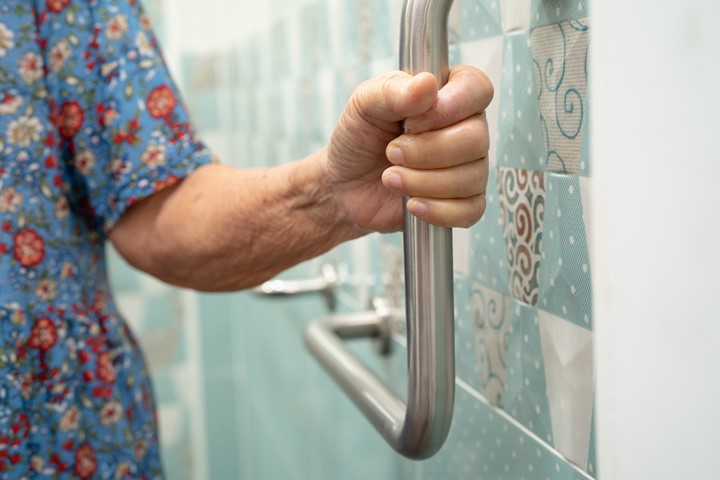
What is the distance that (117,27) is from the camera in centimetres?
81

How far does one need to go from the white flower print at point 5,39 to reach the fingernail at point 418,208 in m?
0.50

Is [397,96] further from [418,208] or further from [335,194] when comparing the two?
[335,194]

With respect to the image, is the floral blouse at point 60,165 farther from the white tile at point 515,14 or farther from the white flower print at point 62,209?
the white tile at point 515,14

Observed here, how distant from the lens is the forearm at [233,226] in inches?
26.3

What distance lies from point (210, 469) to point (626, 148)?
203 cm

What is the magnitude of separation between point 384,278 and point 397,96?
0.48 m

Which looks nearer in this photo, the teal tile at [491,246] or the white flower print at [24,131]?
the teal tile at [491,246]

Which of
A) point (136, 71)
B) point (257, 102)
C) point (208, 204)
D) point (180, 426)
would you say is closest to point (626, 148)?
point (208, 204)

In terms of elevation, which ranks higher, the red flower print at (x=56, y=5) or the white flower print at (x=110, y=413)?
the red flower print at (x=56, y=5)

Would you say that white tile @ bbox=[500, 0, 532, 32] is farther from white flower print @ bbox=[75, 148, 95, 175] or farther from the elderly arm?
white flower print @ bbox=[75, 148, 95, 175]

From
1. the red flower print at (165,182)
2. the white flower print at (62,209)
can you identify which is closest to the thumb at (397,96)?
the red flower print at (165,182)

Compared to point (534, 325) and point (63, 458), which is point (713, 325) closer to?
point (534, 325)

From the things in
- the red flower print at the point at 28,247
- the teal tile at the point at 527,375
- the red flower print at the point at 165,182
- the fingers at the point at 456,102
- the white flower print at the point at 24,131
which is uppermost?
the fingers at the point at 456,102

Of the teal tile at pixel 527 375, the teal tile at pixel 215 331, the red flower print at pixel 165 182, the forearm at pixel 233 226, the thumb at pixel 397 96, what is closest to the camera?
the thumb at pixel 397 96
